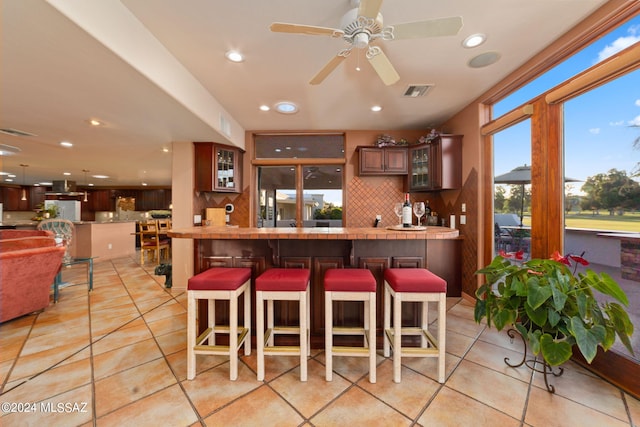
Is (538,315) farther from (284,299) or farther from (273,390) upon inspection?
(273,390)

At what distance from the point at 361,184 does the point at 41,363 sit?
4029 mm

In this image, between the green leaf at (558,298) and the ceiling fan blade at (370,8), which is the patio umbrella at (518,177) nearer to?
the green leaf at (558,298)

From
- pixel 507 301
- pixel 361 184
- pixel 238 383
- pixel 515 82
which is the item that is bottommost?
pixel 238 383

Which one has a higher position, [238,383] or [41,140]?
[41,140]

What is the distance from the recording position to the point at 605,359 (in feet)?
5.67

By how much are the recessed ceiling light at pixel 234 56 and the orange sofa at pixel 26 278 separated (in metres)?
2.97

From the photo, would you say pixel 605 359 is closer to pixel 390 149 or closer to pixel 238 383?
pixel 238 383

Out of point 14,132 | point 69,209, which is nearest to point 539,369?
→ point 14,132

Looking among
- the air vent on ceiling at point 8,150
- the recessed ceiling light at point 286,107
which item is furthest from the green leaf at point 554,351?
the air vent on ceiling at point 8,150

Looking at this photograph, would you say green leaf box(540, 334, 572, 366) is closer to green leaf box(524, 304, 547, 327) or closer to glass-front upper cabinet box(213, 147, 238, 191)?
green leaf box(524, 304, 547, 327)

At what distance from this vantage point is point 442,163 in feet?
11.1

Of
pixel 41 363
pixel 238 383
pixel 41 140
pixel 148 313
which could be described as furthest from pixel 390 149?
pixel 41 140

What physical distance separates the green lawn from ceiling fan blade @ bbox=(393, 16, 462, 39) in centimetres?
176

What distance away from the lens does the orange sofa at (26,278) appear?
2469 millimetres
